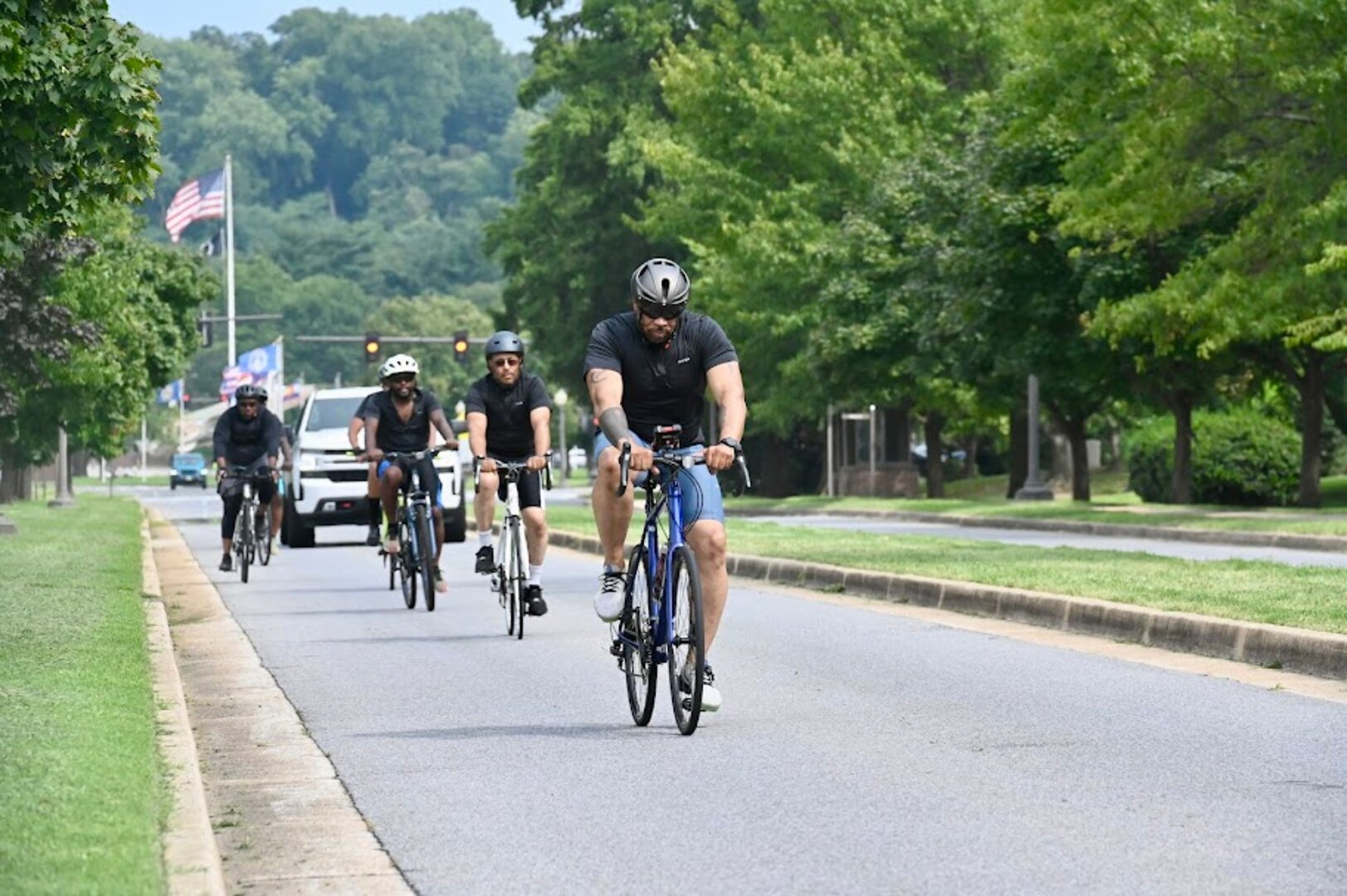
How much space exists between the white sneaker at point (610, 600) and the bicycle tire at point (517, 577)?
4924 mm

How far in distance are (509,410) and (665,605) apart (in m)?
6.40

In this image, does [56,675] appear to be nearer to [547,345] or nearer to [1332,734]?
[1332,734]

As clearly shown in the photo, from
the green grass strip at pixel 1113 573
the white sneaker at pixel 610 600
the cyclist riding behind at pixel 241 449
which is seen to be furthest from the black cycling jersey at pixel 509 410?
the cyclist riding behind at pixel 241 449

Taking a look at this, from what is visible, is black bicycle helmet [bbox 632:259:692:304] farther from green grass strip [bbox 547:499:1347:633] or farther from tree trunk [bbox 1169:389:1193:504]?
tree trunk [bbox 1169:389:1193:504]

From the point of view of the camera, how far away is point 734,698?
12.0 m

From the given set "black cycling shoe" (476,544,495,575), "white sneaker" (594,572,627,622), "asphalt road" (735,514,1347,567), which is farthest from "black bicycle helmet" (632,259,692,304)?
"asphalt road" (735,514,1347,567)

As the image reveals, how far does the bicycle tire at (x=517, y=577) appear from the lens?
1616cm

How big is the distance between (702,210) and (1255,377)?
15.4 metres

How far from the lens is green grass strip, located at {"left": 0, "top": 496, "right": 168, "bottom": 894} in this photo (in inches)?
259

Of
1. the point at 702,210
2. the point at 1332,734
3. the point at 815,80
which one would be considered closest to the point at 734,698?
the point at 1332,734

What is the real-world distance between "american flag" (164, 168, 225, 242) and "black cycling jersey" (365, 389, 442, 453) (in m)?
42.8

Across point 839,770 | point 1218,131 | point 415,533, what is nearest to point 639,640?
point 839,770

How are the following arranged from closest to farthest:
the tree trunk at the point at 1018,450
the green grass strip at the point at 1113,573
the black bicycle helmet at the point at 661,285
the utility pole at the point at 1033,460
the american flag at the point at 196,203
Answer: the black bicycle helmet at the point at 661,285
the green grass strip at the point at 1113,573
the utility pole at the point at 1033,460
the tree trunk at the point at 1018,450
the american flag at the point at 196,203

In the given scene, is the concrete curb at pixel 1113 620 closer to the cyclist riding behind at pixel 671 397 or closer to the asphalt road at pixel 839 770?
the asphalt road at pixel 839 770
